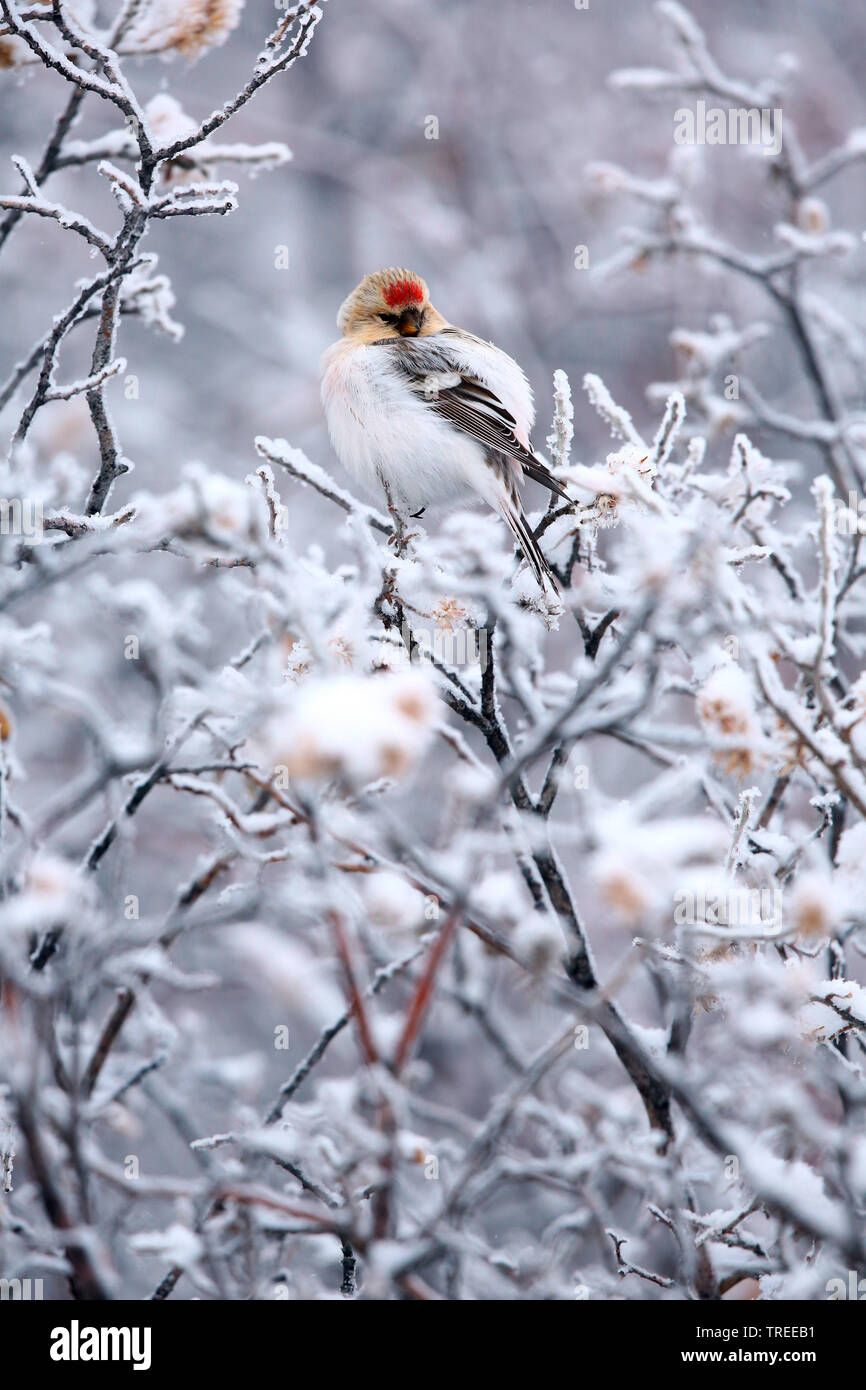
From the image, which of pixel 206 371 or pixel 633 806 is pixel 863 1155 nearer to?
pixel 633 806

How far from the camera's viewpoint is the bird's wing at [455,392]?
12.0 feet

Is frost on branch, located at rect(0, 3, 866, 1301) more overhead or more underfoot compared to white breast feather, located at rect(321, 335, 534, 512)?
more underfoot

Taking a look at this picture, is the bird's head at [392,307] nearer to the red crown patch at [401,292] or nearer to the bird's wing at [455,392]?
the red crown patch at [401,292]

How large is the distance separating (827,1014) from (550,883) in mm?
538

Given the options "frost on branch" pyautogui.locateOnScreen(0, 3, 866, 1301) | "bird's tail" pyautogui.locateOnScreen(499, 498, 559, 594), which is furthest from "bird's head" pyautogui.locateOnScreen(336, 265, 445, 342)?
"bird's tail" pyautogui.locateOnScreen(499, 498, 559, 594)

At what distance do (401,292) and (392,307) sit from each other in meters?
0.07

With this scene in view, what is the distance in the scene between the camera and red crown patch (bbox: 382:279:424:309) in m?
4.17

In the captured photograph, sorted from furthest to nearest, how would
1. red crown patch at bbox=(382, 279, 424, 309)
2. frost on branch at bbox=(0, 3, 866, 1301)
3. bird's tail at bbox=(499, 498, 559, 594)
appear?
red crown patch at bbox=(382, 279, 424, 309), bird's tail at bbox=(499, 498, 559, 594), frost on branch at bbox=(0, 3, 866, 1301)

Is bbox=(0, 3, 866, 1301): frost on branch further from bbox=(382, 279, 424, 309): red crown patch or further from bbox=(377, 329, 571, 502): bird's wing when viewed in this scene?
bbox=(382, 279, 424, 309): red crown patch

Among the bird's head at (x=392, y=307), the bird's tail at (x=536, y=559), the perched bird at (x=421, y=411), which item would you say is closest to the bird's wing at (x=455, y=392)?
the perched bird at (x=421, y=411)

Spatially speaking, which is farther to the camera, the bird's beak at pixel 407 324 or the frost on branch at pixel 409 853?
the bird's beak at pixel 407 324
